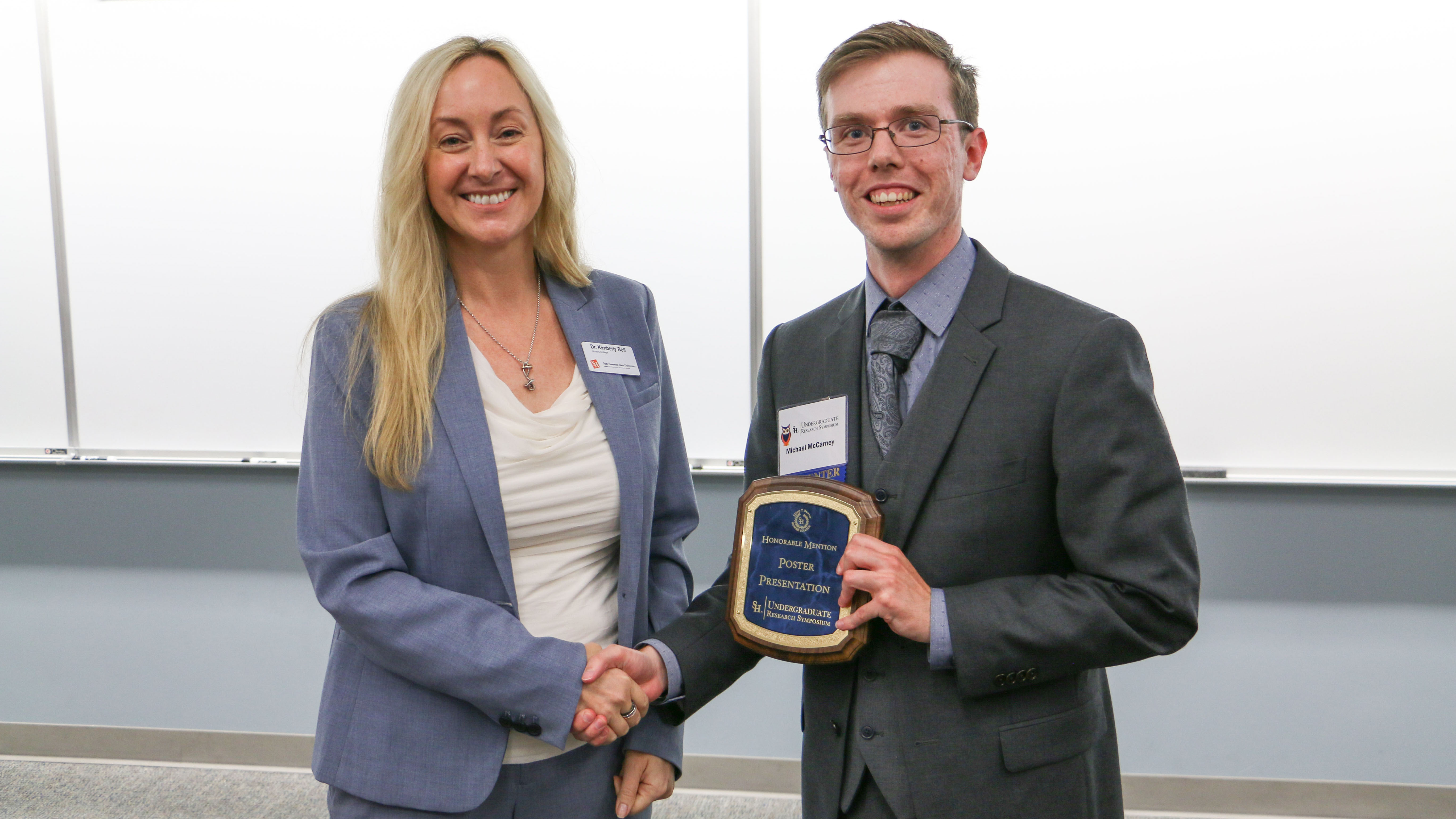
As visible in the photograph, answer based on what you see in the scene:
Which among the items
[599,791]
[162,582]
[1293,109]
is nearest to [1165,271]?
[1293,109]

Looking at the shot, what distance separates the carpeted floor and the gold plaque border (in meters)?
2.06

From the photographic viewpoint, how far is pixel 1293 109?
2.80m

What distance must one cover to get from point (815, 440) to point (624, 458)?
0.31 m

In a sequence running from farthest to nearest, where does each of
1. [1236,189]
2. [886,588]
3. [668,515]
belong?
[1236,189], [668,515], [886,588]

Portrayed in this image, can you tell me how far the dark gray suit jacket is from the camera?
3.99ft

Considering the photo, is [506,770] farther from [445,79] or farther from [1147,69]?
[1147,69]

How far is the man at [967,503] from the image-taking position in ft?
4.00

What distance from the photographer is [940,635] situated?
123cm

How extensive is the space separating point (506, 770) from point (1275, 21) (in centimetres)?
288

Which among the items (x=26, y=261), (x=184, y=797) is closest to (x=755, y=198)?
(x=26, y=261)

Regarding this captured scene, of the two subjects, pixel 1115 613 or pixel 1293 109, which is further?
pixel 1293 109

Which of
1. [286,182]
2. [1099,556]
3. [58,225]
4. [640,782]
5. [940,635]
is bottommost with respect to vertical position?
[640,782]

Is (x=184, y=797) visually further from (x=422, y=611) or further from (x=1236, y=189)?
(x=1236, y=189)

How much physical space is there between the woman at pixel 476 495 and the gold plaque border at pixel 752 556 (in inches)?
8.4
